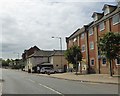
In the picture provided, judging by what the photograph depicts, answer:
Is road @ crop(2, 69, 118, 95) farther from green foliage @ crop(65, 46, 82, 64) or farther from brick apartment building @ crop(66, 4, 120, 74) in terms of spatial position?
green foliage @ crop(65, 46, 82, 64)

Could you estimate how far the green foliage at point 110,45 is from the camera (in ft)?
113

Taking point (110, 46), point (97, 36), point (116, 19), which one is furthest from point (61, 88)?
point (97, 36)

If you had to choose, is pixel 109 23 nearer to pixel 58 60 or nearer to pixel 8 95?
pixel 8 95

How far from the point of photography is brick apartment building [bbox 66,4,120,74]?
43938mm

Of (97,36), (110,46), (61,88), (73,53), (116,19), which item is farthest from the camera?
(73,53)

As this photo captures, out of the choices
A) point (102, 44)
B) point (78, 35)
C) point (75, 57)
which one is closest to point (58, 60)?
point (78, 35)

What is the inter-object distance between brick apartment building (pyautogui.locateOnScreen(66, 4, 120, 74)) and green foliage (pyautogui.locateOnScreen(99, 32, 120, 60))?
550 cm

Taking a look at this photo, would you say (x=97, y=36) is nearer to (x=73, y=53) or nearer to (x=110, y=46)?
(x=73, y=53)

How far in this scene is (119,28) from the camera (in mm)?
42656

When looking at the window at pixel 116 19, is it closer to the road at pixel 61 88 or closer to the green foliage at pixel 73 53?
the green foliage at pixel 73 53

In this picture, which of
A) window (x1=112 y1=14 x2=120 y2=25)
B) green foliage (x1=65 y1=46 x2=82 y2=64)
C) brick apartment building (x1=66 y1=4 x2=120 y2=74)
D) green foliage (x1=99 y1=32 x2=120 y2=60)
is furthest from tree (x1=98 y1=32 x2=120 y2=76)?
green foliage (x1=65 y1=46 x2=82 y2=64)

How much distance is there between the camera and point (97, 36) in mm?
50906

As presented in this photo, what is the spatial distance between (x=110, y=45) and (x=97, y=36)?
53.3 ft

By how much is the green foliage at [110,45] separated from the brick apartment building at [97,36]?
5503 millimetres
